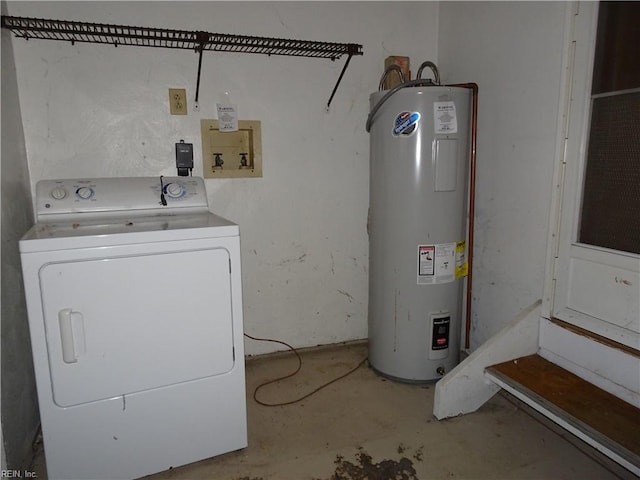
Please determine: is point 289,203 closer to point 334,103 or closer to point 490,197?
point 334,103

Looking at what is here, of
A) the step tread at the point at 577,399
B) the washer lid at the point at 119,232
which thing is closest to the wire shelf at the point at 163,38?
the washer lid at the point at 119,232

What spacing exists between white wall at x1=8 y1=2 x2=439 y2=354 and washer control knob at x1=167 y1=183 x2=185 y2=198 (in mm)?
310

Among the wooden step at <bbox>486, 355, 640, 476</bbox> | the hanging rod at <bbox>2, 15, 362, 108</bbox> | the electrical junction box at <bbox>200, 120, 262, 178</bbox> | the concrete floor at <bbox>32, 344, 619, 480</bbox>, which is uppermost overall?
the hanging rod at <bbox>2, 15, 362, 108</bbox>

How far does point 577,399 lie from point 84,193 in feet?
7.09

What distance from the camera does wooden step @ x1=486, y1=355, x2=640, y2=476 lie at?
1342 millimetres

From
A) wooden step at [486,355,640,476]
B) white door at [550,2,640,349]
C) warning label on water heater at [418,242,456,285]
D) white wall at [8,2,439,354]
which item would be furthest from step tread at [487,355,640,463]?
white wall at [8,2,439,354]

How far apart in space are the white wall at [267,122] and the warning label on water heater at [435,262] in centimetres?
61

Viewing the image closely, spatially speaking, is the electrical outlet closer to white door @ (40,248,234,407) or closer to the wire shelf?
the wire shelf

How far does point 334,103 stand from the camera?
243cm

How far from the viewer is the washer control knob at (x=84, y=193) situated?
5.77 ft

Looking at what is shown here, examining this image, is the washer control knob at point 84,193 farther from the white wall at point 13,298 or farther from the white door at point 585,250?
the white door at point 585,250

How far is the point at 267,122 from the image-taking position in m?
2.32

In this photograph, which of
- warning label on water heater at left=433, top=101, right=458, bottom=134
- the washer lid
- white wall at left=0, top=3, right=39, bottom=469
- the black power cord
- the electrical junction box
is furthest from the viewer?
the electrical junction box

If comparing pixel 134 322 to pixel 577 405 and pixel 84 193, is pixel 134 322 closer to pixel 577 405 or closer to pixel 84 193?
pixel 84 193
